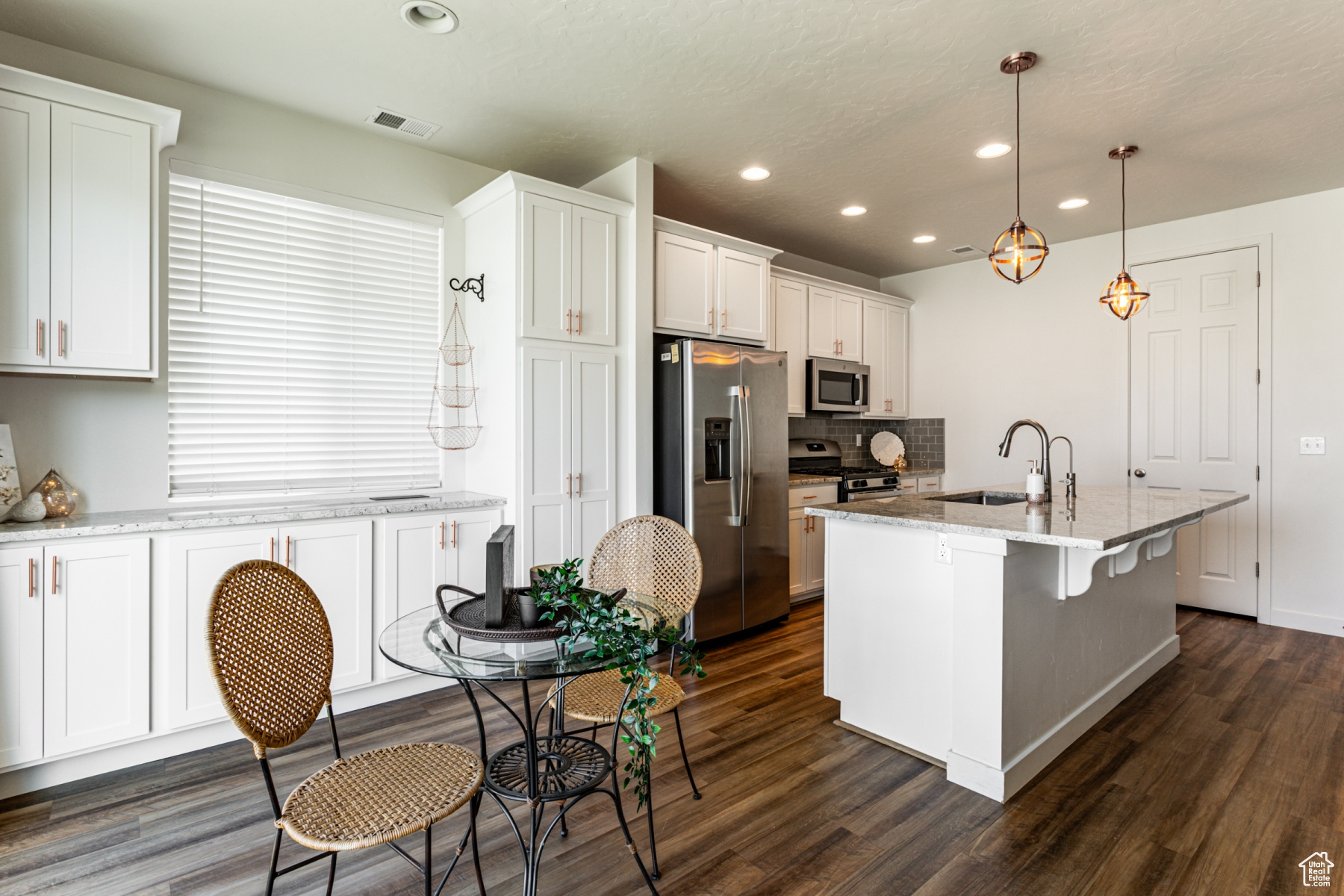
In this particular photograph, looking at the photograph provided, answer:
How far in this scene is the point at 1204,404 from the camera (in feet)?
15.0

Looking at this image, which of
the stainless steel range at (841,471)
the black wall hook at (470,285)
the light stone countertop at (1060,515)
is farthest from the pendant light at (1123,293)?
the black wall hook at (470,285)

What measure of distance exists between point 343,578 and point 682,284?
2.42 meters

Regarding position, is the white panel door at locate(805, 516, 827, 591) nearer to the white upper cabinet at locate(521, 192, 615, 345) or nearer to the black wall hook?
the white upper cabinet at locate(521, 192, 615, 345)

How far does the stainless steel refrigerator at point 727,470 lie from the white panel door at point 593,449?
1.29 feet

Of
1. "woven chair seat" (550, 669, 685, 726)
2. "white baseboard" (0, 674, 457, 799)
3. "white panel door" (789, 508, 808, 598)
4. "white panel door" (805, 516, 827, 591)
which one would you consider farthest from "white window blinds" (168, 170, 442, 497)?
"white panel door" (805, 516, 827, 591)

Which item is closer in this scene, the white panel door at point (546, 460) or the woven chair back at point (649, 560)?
the woven chair back at point (649, 560)

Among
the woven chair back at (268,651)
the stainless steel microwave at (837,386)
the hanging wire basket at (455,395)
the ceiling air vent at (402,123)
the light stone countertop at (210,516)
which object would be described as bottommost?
the woven chair back at (268,651)

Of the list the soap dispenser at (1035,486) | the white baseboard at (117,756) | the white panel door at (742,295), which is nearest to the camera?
the white baseboard at (117,756)

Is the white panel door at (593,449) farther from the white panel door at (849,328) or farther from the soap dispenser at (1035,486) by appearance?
the white panel door at (849,328)

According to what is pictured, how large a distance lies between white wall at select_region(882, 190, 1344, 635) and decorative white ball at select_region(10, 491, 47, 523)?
599cm

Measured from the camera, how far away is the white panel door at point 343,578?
2748mm

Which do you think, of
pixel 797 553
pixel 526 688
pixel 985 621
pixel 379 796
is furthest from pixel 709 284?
pixel 379 796

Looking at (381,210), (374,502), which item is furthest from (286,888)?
(381,210)

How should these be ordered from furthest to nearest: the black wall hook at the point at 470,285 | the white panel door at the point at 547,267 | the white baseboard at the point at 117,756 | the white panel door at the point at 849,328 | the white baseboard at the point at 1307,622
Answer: the white panel door at the point at 849,328 → the white baseboard at the point at 1307,622 → the black wall hook at the point at 470,285 → the white panel door at the point at 547,267 → the white baseboard at the point at 117,756
